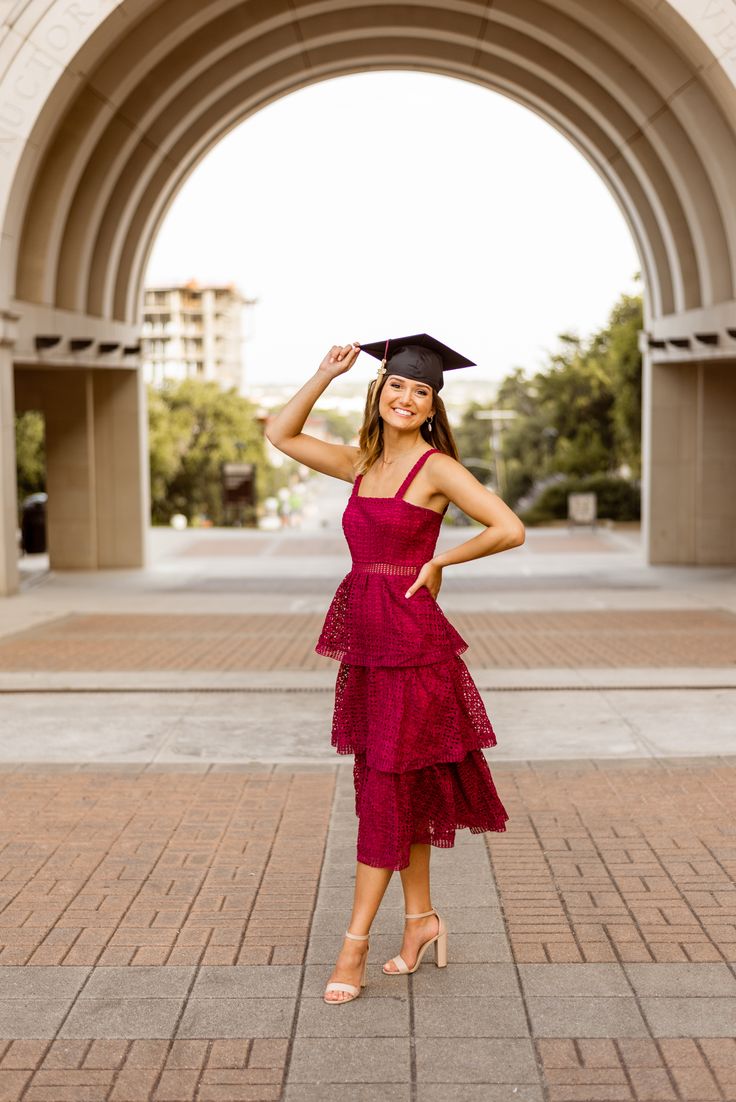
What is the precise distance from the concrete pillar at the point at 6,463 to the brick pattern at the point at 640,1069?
14.6 metres

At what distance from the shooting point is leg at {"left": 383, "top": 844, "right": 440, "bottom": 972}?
441 cm

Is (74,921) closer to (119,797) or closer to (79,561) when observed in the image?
(119,797)

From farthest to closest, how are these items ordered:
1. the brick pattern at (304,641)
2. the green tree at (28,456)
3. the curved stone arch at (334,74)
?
1. the green tree at (28,456)
2. the curved stone arch at (334,74)
3. the brick pattern at (304,641)

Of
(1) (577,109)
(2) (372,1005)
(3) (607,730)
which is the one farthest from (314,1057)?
(1) (577,109)

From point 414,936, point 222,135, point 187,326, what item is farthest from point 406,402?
point 187,326

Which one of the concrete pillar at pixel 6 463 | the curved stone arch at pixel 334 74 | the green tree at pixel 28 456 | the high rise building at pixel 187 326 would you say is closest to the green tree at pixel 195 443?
the green tree at pixel 28 456

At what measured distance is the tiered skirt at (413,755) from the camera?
4242 millimetres

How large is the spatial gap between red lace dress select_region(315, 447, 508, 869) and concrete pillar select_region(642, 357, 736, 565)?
1863cm

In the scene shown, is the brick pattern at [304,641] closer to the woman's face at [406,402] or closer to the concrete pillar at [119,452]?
the woman's face at [406,402]

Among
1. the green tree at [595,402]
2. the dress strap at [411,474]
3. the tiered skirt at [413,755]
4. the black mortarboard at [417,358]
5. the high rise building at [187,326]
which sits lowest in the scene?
the tiered skirt at [413,755]

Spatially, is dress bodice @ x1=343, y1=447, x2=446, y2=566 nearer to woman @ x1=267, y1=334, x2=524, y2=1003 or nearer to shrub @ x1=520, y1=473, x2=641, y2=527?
woman @ x1=267, y1=334, x2=524, y2=1003

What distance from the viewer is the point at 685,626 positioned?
13.7 m

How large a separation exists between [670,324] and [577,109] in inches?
165

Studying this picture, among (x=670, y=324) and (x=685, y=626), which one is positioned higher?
(x=670, y=324)
